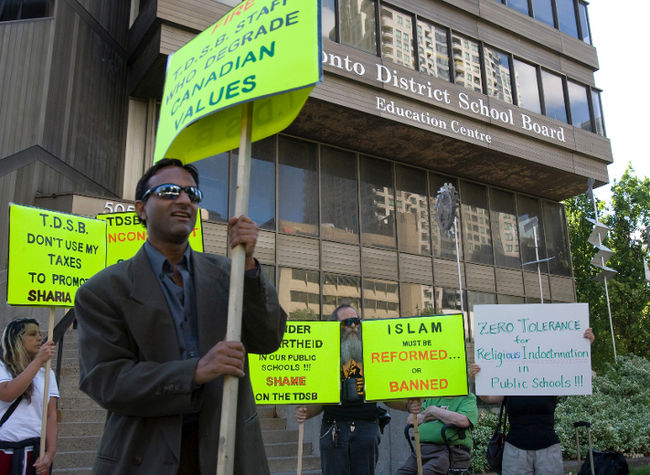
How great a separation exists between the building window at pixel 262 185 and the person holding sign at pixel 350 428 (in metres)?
10.9

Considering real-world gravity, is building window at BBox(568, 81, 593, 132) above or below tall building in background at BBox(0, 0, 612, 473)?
above

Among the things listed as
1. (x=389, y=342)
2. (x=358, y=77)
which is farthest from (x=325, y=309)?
(x=389, y=342)

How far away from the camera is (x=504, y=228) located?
→ 72.5 feet

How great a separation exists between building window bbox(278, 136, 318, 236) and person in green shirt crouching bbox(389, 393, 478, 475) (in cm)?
1119

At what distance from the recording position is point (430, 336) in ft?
18.9

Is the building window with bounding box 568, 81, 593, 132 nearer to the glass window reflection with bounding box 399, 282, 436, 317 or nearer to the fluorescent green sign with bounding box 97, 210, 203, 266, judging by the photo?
the glass window reflection with bounding box 399, 282, 436, 317

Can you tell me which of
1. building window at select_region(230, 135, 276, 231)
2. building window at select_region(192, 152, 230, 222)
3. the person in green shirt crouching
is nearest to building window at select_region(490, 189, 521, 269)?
building window at select_region(230, 135, 276, 231)

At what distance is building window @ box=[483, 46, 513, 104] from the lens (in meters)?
20.1

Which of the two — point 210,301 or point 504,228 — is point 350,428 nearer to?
point 210,301

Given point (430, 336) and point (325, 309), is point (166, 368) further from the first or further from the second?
point (325, 309)

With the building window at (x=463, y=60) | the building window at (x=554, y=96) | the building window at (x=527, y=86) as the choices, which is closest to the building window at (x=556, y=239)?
the building window at (x=554, y=96)

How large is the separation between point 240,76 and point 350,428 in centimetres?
367

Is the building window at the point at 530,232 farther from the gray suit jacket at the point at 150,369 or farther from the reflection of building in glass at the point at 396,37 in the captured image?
the gray suit jacket at the point at 150,369

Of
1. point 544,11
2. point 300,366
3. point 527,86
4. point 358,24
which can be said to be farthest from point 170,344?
point 544,11
